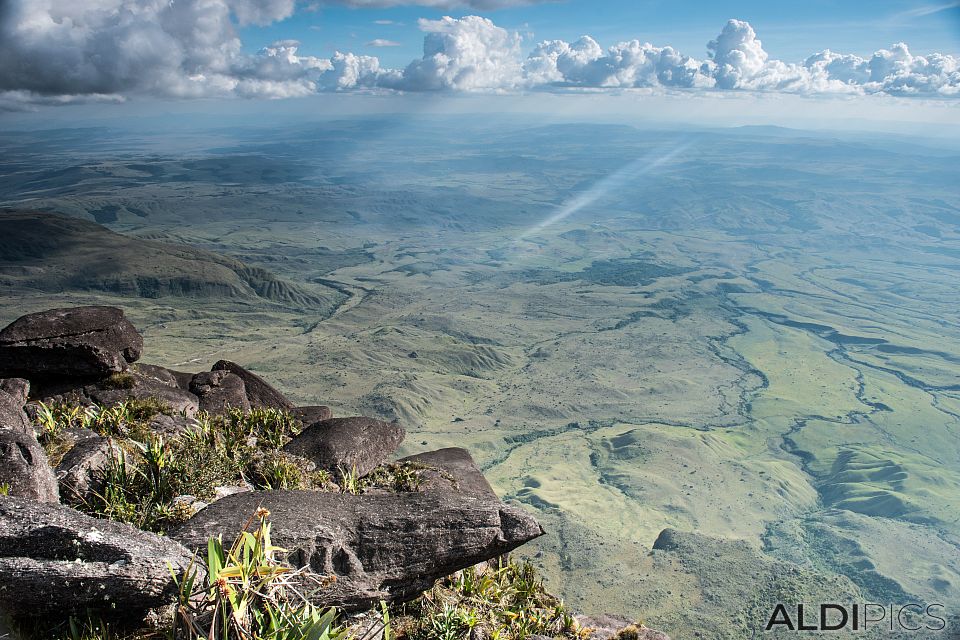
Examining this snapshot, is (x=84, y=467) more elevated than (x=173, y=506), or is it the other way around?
(x=84, y=467)

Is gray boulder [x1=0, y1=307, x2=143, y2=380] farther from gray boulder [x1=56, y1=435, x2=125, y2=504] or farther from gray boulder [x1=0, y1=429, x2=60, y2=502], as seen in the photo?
gray boulder [x1=0, y1=429, x2=60, y2=502]

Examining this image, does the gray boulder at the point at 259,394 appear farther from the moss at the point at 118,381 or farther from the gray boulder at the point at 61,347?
the gray boulder at the point at 61,347

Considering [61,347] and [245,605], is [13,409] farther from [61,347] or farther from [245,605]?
Result: [245,605]

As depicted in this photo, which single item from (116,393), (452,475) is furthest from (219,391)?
(452,475)

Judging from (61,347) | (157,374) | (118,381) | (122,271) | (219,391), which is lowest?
(122,271)

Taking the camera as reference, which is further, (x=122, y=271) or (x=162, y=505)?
(x=122, y=271)

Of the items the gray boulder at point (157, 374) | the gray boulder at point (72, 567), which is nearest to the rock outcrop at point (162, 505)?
the gray boulder at point (72, 567)

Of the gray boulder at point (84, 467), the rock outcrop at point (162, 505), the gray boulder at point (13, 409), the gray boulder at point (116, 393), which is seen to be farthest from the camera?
the gray boulder at point (116, 393)
